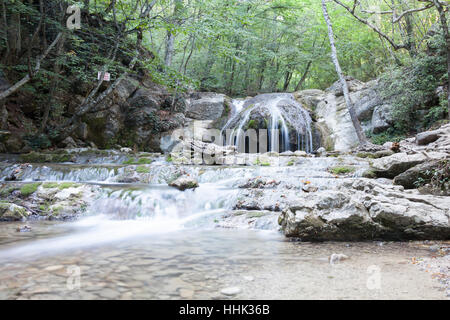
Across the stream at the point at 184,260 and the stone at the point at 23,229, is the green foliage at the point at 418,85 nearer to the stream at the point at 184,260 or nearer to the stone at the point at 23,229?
the stream at the point at 184,260

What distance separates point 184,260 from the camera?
2.91 metres

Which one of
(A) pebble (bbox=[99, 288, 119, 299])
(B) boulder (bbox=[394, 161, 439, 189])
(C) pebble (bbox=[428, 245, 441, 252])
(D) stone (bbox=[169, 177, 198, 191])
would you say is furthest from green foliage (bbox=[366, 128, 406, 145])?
(A) pebble (bbox=[99, 288, 119, 299])

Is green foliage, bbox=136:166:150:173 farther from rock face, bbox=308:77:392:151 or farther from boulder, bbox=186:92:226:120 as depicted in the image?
rock face, bbox=308:77:392:151

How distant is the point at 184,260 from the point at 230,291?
93cm

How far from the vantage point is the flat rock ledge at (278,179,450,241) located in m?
3.52

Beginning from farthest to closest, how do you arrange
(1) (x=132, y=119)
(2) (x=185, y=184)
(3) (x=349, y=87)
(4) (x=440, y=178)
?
(3) (x=349, y=87) → (1) (x=132, y=119) → (2) (x=185, y=184) → (4) (x=440, y=178)

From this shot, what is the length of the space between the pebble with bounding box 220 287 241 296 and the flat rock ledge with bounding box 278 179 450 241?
182 centimetres

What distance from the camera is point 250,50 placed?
2009cm

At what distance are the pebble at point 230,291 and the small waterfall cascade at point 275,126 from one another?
37.7 feet

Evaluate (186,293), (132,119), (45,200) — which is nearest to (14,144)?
(132,119)

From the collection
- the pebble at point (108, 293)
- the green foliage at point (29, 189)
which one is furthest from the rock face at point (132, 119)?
the pebble at point (108, 293)

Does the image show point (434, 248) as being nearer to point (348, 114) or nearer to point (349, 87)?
point (348, 114)

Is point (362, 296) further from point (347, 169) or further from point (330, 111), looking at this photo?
point (330, 111)

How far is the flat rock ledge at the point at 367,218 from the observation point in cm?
352
